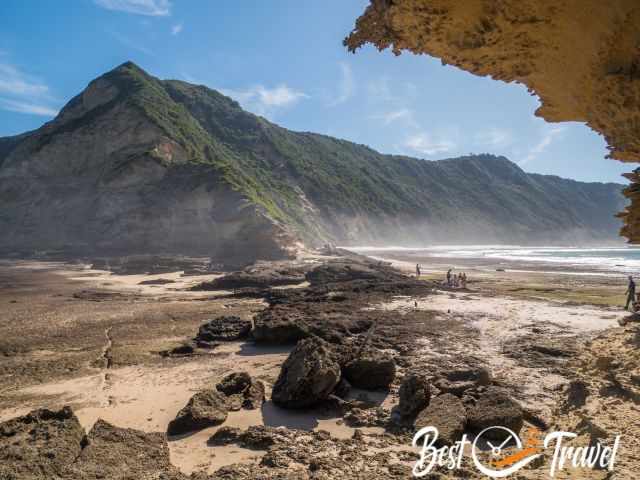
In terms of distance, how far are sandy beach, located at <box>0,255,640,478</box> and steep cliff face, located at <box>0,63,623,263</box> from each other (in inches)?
842

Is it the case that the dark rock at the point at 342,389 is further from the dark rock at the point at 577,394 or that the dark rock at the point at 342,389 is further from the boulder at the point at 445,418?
the dark rock at the point at 577,394

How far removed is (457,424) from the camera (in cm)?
555

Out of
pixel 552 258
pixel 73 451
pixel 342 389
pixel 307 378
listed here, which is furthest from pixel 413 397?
pixel 552 258

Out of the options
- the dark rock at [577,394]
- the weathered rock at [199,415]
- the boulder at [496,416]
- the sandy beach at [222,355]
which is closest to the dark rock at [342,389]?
the sandy beach at [222,355]

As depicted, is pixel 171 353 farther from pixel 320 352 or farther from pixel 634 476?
pixel 634 476

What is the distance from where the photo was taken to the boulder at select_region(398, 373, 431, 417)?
20.8 ft

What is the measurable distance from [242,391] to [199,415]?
1354 mm

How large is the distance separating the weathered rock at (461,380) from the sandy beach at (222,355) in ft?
1.90

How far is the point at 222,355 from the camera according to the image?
1043 centimetres

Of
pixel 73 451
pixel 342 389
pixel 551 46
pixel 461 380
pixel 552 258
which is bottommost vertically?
pixel 342 389

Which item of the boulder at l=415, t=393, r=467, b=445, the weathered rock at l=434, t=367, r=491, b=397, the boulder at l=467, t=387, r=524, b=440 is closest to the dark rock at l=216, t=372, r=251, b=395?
the boulder at l=415, t=393, r=467, b=445

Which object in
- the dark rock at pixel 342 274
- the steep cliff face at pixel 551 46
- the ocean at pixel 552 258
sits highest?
the steep cliff face at pixel 551 46

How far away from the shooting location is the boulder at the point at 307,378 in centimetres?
678

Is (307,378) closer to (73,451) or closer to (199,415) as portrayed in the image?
(199,415)
